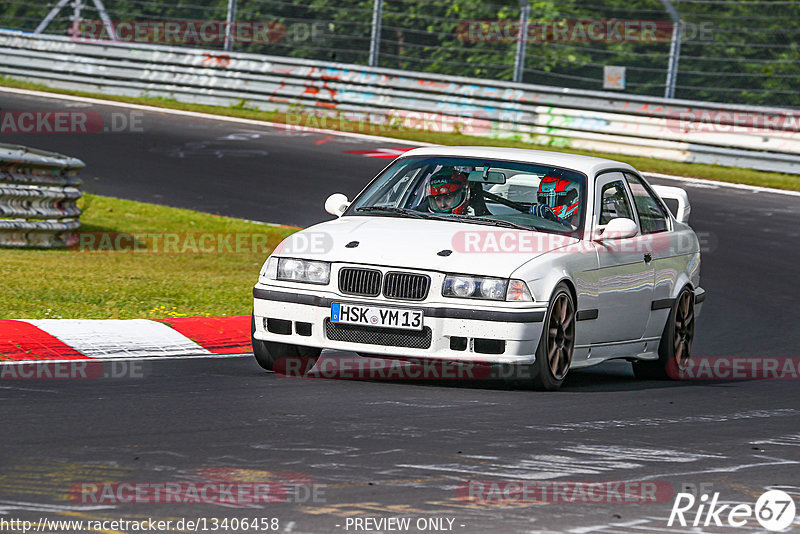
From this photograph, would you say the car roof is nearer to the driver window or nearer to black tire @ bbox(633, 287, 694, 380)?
the driver window

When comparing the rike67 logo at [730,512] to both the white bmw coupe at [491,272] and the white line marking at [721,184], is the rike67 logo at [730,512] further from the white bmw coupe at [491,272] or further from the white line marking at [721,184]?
the white line marking at [721,184]

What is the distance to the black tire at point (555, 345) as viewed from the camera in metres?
8.10

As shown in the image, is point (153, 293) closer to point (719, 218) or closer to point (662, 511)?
point (662, 511)

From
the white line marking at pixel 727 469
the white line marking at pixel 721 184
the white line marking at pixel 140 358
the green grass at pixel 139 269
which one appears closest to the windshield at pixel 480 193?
the white line marking at pixel 140 358

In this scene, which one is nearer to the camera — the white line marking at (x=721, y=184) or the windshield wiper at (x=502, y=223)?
the windshield wiper at (x=502, y=223)

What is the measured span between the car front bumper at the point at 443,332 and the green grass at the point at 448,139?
13.8m

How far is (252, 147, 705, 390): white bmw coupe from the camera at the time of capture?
793 centimetres

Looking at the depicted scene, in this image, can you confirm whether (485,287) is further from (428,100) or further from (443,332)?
(428,100)

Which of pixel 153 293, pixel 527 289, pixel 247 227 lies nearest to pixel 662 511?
pixel 527 289

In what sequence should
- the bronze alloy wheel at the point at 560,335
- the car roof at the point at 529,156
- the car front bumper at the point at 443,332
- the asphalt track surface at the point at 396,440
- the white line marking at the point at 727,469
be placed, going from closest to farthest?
1. the asphalt track surface at the point at 396,440
2. the white line marking at the point at 727,469
3. the car front bumper at the point at 443,332
4. the bronze alloy wheel at the point at 560,335
5. the car roof at the point at 529,156

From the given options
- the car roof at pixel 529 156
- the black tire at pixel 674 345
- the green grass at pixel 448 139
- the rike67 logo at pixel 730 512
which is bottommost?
the black tire at pixel 674 345

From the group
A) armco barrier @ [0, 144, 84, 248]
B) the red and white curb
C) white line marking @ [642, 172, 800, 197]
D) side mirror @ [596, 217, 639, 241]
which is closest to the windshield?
side mirror @ [596, 217, 639, 241]

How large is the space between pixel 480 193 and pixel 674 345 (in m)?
1.80

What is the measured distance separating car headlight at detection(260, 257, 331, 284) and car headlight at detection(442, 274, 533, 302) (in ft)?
2.28
